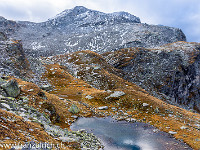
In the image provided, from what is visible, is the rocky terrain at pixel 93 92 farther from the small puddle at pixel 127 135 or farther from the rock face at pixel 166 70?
the small puddle at pixel 127 135

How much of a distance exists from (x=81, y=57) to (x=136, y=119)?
58.6 meters

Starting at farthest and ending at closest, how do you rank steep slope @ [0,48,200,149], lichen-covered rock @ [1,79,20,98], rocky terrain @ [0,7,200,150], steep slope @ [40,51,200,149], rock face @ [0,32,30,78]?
rock face @ [0,32,30,78] < steep slope @ [40,51,200,149] < lichen-covered rock @ [1,79,20,98] < rocky terrain @ [0,7,200,150] < steep slope @ [0,48,200,149]

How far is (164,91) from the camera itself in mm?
86500

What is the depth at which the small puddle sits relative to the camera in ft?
70.7

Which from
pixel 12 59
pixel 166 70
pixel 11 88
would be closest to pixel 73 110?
pixel 11 88

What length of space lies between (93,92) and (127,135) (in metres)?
21.9

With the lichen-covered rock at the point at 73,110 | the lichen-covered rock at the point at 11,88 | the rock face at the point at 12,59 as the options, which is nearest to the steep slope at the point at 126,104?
the lichen-covered rock at the point at 73,110

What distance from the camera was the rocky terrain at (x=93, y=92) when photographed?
55.6ft

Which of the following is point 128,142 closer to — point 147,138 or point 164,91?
point 147,138

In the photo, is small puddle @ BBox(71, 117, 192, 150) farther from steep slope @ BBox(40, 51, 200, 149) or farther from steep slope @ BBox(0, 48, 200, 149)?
steep slope @ BBox(40, 51, 200, 149)

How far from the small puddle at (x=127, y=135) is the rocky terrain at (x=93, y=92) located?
1670 millimetres

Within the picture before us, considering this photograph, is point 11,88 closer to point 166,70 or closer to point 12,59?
point 12,59

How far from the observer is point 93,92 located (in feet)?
146

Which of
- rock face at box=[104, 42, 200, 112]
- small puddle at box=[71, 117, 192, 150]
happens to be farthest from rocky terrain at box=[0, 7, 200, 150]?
small puddle at box=[71, 117, 192, 150]
